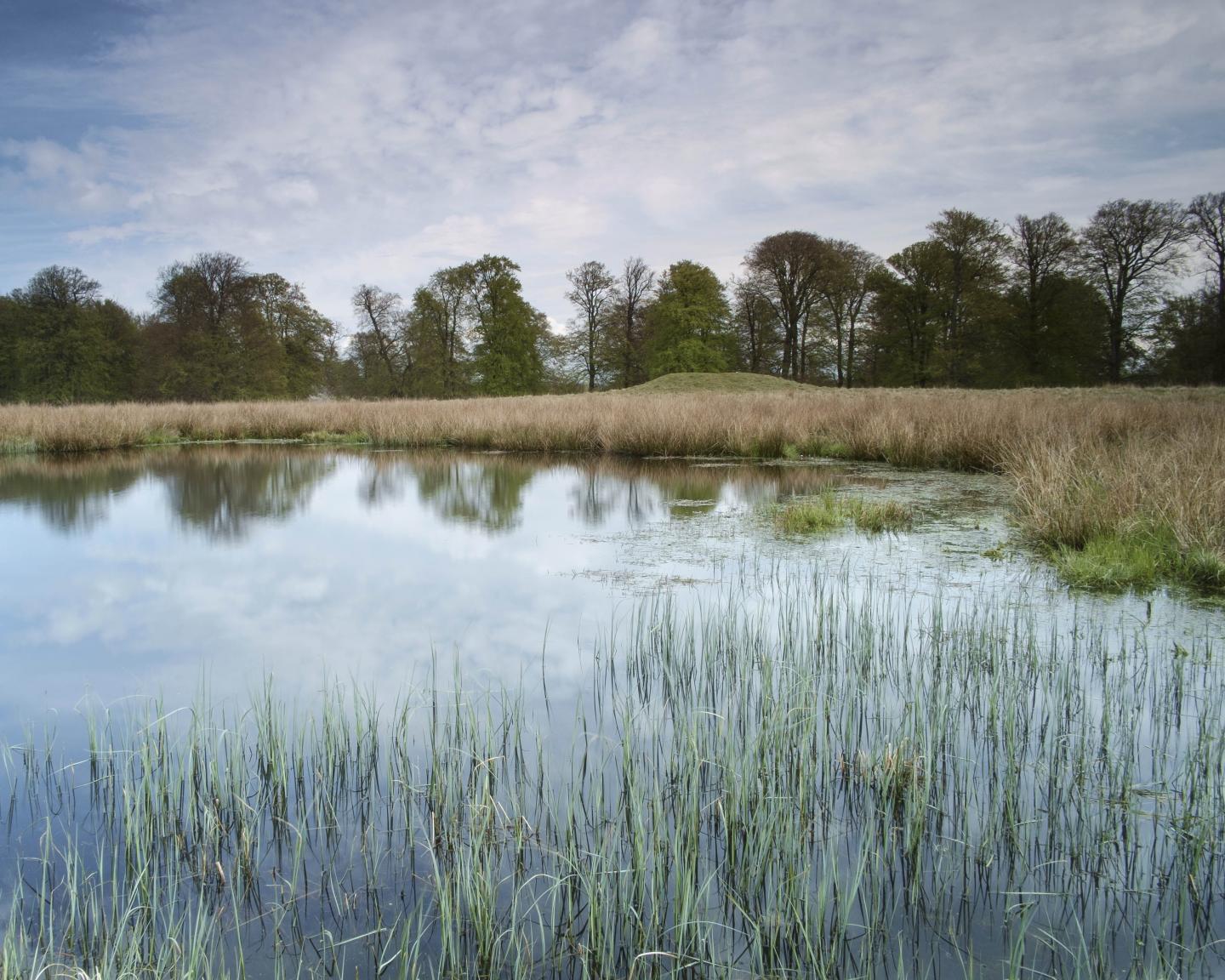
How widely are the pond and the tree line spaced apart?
26966 mm

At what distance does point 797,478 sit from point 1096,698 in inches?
265

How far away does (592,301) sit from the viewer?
42.2 m

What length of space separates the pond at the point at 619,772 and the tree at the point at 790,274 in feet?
110

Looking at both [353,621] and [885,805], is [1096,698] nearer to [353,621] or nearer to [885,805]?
[885,805]

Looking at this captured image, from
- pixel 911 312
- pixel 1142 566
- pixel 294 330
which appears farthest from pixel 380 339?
pixel 1142 566

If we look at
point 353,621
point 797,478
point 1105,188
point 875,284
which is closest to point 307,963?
point 353,621

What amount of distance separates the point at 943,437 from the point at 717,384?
19.3 metres

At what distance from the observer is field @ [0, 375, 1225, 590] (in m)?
4.56

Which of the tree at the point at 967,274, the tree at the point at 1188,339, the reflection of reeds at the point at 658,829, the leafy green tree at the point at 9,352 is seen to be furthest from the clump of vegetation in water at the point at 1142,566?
the leafy green tree at the point at 9,352

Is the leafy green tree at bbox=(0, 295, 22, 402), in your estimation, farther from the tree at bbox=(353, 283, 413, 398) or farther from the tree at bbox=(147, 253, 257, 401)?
the tree at bbox=(353, 283, 413, 398)

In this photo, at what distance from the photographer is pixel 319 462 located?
13.1m

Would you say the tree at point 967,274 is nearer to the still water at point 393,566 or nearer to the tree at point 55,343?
the still water at point 393,566

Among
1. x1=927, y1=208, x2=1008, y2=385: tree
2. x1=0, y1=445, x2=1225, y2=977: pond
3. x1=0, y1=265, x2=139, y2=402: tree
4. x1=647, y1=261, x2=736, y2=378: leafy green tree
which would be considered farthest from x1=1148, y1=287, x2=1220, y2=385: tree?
x1=0, y1=265, x2=139, y2=402: tree

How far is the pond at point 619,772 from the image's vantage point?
5.30 ft
